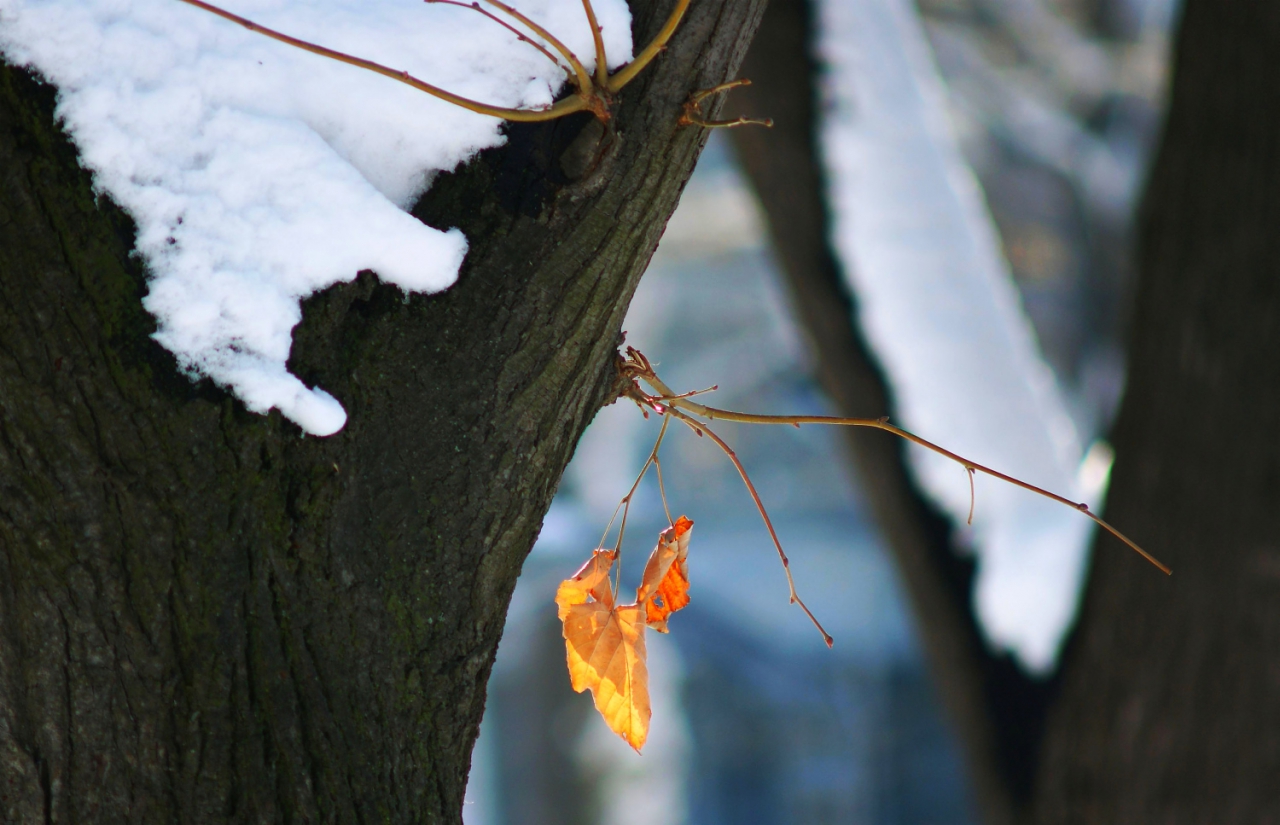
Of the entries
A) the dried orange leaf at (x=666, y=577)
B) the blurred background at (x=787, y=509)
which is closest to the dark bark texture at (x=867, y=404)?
the dried orange leaf at (x=666, y=577)

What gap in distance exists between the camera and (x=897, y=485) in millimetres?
2275

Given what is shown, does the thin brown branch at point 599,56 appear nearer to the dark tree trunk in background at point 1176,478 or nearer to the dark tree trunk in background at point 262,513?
the dark tree trunk in background at point 262,513

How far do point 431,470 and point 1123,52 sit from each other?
9.34 metres

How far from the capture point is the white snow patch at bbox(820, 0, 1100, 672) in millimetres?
2189

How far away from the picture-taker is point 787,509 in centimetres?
923

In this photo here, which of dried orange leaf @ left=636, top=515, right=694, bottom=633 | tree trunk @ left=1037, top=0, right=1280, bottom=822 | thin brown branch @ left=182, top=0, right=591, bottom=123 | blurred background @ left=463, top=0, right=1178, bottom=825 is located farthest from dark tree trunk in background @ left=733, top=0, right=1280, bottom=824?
blurred background @ left=463, top=0, right=1178, bottom=825

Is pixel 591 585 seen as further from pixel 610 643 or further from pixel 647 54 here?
pixel 647 54

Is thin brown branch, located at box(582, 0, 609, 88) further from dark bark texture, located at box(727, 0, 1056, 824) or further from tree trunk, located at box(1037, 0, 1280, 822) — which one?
tree trunk, located at box(1037, 0, 1280, 822)

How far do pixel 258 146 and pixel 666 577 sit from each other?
0.54 metres

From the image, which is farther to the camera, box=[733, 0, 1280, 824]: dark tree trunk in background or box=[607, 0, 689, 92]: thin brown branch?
box=[733, 0, 1280, 824]: dark tree trunk in background

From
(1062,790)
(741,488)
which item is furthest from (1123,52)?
(1062,790)

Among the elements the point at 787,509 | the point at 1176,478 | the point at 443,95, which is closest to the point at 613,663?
the point at 443,95

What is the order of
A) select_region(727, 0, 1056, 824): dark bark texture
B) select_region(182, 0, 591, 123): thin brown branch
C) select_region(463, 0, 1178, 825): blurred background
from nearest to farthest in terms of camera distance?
1. select_region(182, 0, 591, 123): thin brown branch
2. select_region(727, 0, 1056, 824): dark bark texture
3. select_region(463, 0, 1178, 825): blurred background

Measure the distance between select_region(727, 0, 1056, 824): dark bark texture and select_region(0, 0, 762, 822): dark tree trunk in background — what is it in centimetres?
152
